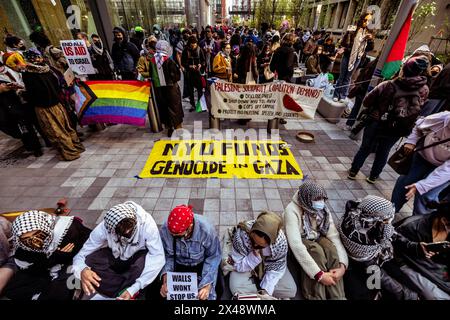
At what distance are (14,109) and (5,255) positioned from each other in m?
4.13

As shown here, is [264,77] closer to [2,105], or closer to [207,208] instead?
[207,208]

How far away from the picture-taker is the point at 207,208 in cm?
396

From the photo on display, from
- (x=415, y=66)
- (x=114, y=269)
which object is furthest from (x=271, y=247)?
(x=415, y=66)

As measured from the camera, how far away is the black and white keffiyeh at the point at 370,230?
2328mm

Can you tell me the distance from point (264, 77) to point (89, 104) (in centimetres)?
550

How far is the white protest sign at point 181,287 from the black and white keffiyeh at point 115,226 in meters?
0.57

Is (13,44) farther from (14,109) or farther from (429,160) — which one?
(429,160)

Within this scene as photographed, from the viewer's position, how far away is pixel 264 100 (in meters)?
5.73

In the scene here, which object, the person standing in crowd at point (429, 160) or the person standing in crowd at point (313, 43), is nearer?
the person standing in crowd at point (429, 160)

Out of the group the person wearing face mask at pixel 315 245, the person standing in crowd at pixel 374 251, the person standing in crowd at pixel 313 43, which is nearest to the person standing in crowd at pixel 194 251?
the person wearing face mask at pixel 315 245

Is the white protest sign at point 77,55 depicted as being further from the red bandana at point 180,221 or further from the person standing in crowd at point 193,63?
the red bandana at point 180,221

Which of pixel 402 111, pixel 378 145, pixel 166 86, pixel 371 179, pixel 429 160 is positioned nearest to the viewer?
pixel 429 160

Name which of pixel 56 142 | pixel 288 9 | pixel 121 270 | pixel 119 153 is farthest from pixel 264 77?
pixel 288 9
